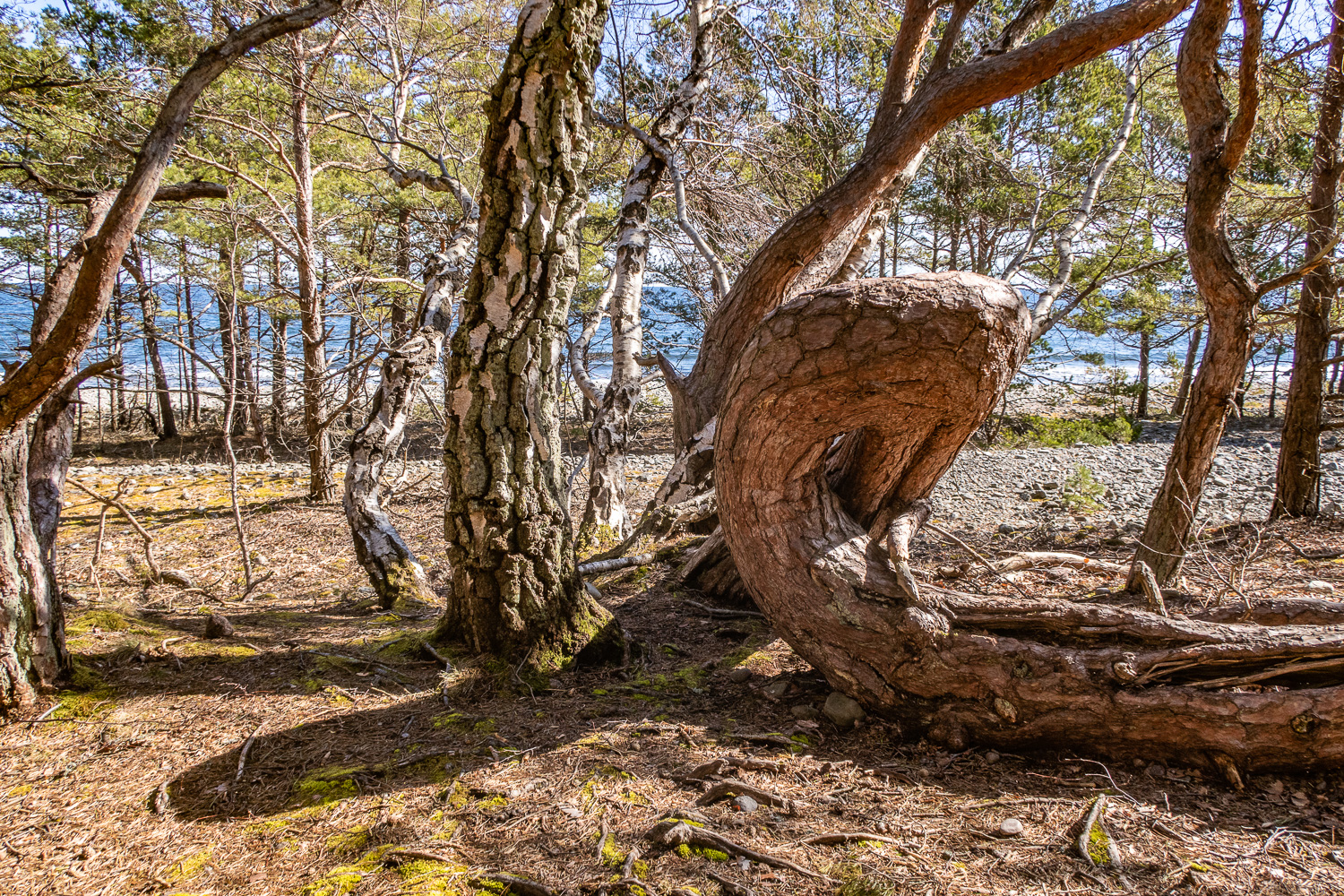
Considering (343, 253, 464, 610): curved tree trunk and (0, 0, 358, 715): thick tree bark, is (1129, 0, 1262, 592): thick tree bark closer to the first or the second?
(0, 0, 358, 715): thick tree bark

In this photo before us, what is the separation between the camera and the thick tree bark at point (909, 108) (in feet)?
10.4

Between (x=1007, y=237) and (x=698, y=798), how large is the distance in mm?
14488

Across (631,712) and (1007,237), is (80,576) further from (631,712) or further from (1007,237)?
(1007,237)

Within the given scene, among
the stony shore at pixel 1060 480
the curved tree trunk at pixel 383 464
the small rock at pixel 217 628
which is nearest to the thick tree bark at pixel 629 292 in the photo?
the curved tree trunk at pixel 383 464

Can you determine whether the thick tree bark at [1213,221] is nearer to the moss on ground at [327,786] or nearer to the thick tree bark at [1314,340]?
the thick tree bark at [1314,340]

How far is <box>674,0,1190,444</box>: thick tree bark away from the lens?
3.17 metres

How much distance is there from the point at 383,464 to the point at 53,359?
250 cm

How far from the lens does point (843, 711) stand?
8.48ft

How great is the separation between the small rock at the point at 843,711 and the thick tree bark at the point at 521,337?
3.92ft

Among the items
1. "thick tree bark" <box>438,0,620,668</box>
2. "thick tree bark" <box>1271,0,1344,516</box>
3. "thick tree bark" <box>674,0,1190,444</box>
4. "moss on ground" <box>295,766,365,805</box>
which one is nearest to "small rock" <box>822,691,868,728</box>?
"thick tree bark" <box>438,0,620,668</box>

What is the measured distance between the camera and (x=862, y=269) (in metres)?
4.91

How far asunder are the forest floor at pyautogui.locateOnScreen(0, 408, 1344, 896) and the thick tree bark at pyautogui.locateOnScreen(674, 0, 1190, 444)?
6.68 feet

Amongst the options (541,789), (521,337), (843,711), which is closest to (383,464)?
(521,337)

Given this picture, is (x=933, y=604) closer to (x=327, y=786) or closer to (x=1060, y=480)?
(x=327, y=786)
